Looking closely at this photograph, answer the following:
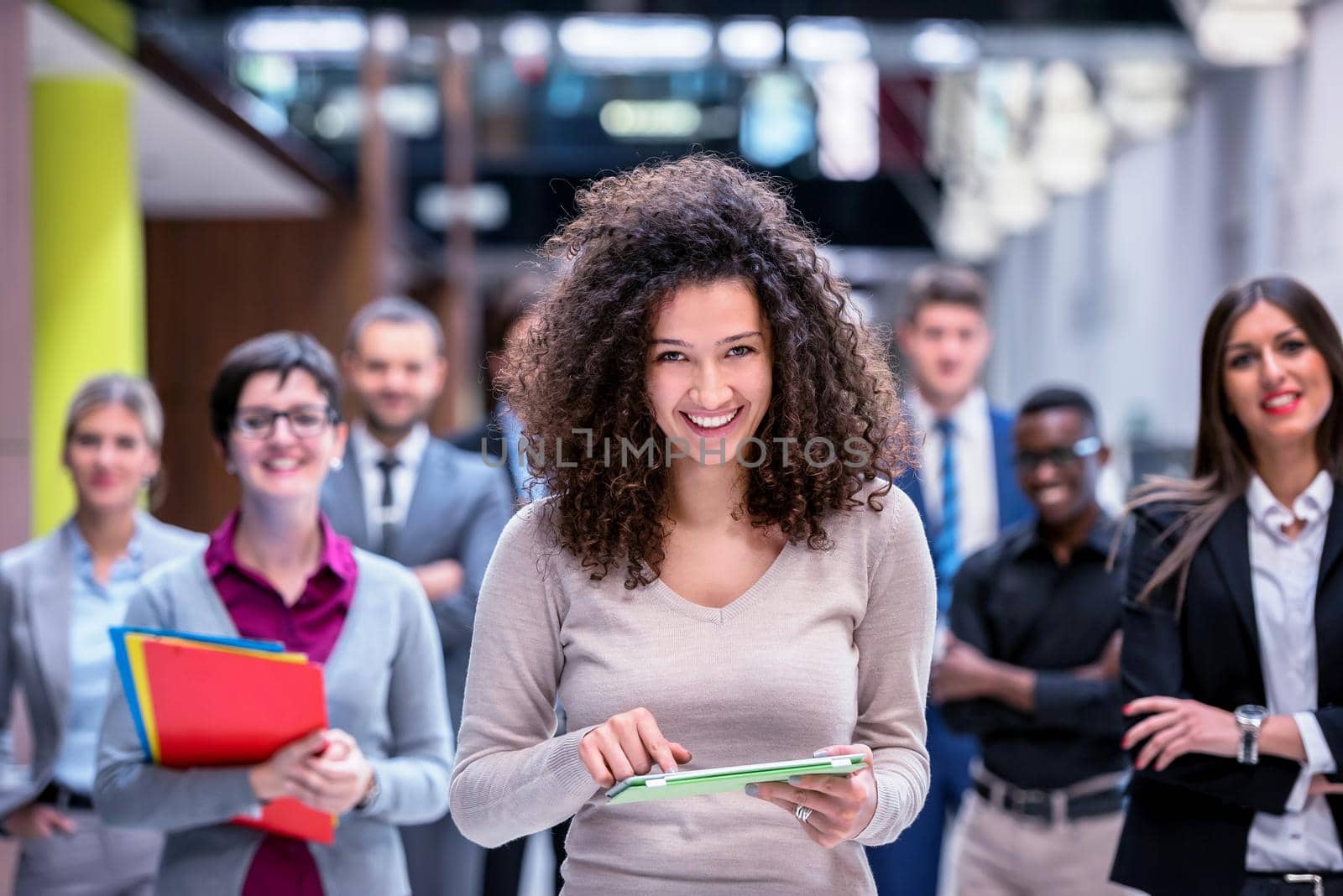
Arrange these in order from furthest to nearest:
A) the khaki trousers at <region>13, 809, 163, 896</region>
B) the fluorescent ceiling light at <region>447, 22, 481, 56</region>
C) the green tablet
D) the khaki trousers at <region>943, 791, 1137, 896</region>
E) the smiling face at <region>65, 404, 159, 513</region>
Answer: the fluorescent ceiling light at <region>447, 22, 481, 56</region> → the smiling face at <region>65, 404, 159, 513</region> → the khaki trousers at <region>943, 791, 1137, 896</region> → the khaki trousers at <region>13, 809, 163, 896</region> → the green tablet

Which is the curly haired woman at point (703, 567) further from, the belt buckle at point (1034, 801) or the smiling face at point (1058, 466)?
the smiling face at point (1058, 466)

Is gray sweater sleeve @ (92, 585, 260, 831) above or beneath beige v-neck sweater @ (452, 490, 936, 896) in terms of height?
beneath

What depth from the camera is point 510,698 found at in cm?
187

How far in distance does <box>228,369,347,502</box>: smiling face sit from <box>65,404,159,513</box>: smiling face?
780 mm

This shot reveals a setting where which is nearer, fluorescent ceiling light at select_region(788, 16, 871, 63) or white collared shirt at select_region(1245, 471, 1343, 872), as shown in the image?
white collared shirt at select_region(1245, 471, 1343, 872)

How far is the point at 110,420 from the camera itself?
135 inches

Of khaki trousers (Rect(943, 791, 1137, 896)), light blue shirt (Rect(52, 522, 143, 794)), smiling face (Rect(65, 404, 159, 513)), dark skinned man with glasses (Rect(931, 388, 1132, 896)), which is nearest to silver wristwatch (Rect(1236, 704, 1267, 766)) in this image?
dark skinned man with glasses (Rect(931, 388, 1132, 896))

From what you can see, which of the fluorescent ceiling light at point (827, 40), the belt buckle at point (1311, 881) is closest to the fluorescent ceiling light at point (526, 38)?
the fluorescent ceiling light at point (827, 40)

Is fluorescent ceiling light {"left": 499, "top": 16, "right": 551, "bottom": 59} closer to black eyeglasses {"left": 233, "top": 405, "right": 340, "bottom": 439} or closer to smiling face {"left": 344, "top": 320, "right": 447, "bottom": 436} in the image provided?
smiling face {"left": 344, "top": 320, "right": 447, "bottom": 436}

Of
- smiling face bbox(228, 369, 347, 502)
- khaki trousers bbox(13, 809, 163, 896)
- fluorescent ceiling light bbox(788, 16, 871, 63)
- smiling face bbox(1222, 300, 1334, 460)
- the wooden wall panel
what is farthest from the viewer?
the wooden wall panel

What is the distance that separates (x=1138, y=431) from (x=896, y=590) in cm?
809

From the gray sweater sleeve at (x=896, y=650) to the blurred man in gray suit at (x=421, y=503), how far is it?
1.72 metres

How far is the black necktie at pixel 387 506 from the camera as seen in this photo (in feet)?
12.1

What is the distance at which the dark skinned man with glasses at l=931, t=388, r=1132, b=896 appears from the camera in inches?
125
